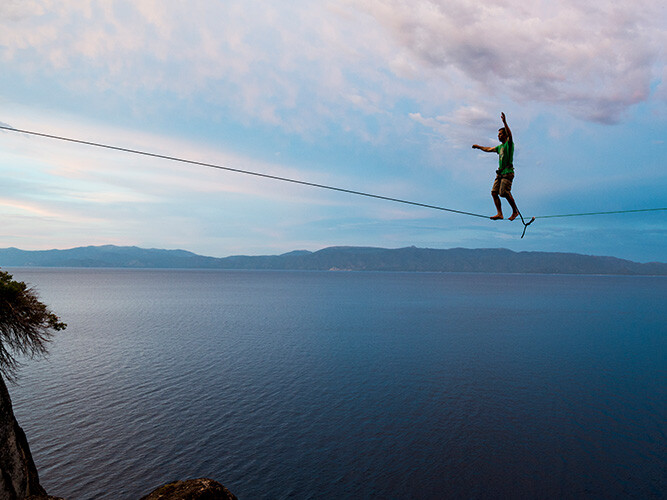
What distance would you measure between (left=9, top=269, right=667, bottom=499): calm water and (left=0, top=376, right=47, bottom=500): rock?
632cm

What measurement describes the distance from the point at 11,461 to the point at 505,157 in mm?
21323

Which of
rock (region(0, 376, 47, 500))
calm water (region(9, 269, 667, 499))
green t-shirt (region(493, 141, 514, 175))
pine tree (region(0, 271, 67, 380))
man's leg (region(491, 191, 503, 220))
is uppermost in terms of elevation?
green t-shirt (region(493, 141, 514, 175))

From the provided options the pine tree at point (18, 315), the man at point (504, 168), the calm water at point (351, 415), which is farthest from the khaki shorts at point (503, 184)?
the pine tree at point (18, 315)

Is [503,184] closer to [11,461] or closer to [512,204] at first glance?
[512,204]

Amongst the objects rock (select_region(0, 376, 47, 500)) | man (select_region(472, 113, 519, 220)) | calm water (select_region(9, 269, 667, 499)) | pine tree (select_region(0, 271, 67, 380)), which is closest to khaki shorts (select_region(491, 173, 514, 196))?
man (select_region(472, 113, 519, 220))

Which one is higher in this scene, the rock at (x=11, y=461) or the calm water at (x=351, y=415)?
the rock at (x=11, y=461)

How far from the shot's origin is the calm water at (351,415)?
2195 centimetres

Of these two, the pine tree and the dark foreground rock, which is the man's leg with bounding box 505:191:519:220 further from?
the pine tree

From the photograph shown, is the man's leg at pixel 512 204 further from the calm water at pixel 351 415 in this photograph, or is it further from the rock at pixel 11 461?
the rock at pixel 11 461

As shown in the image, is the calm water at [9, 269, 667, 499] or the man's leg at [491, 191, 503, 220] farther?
the calm water at [9, 269, 667, 499]

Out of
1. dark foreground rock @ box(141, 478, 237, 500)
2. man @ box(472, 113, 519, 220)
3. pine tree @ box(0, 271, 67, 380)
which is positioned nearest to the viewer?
dark foreground rock @ box(141, 478, 237, 500)

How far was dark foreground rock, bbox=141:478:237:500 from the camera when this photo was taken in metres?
10.7

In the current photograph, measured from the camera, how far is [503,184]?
12492 mm

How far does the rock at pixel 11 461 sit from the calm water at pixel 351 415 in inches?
249
